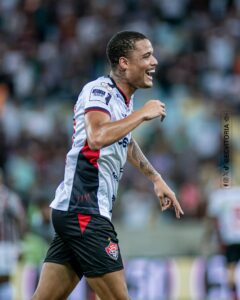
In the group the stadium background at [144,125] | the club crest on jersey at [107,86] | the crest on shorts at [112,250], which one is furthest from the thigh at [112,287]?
the stadium background at [144,125]

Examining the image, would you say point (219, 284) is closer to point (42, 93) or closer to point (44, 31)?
point (42, 93)

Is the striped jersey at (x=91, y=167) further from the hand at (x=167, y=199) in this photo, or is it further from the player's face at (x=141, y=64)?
the hand at (x=167, y=199)

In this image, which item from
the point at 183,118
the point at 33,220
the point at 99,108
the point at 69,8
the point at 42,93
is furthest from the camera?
the point at 69,8

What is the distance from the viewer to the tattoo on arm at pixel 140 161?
7.30m

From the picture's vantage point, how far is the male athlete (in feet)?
21.8

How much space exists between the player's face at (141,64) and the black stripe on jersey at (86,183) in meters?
0.58

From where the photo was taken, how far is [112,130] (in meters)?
6.27

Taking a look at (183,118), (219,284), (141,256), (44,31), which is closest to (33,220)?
(141,256)

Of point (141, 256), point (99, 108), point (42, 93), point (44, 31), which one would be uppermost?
point (44, 31)

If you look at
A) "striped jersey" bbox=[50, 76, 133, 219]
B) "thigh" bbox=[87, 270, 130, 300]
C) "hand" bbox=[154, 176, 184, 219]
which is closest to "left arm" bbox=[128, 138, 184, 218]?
"hand" bbox=[154, 176, 184, 219]

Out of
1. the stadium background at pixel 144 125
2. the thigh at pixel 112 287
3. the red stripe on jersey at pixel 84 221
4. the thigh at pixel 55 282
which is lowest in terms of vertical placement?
the thigh at pixel 112 287

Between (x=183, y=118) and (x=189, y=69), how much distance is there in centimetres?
127

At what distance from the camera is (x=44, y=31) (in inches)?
759

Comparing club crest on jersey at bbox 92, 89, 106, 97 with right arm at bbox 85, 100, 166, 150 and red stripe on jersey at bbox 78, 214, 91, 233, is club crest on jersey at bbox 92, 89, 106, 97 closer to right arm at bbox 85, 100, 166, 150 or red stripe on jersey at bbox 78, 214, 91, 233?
right arm at bbox 85, 100, 166, 150
